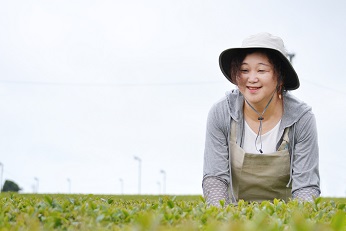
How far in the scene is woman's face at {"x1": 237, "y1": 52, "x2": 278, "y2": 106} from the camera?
531 centimetres

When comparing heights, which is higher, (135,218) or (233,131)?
(233,131)

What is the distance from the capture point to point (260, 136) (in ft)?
18.9

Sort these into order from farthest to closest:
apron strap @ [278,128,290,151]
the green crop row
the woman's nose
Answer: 1. apron strap @ [278,128,290,151]
2. the woman's nose
3. the green crop row

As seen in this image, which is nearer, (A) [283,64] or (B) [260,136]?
(A) [283,64]

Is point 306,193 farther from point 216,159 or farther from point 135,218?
point 135,218

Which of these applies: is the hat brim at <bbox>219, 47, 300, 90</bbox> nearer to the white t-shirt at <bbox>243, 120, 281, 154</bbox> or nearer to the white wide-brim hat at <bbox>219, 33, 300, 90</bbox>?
the white wide-brim hat at <bbox>219, 33, 300, 90</bbox>

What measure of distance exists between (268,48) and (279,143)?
975 mm

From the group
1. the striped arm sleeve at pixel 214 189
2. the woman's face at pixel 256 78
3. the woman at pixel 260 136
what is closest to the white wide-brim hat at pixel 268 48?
the woman at pixel 260 136

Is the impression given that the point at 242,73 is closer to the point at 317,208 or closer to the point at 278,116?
the point at 278,116

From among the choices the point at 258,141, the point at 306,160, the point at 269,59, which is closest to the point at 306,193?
the point at 306,160

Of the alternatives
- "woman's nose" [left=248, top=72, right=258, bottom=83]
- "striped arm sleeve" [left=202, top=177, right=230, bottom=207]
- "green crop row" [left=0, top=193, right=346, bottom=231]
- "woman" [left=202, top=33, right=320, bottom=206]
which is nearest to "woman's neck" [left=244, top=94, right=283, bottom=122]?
"woman" [left=202, top=33, right=320, bottom=206]

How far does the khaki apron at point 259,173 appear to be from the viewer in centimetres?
569

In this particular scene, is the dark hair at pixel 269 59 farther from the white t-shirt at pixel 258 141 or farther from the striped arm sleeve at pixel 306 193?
the striped arm sleeve at pixel 306 193

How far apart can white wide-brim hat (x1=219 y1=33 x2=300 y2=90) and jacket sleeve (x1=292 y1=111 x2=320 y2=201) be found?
0.38 m
